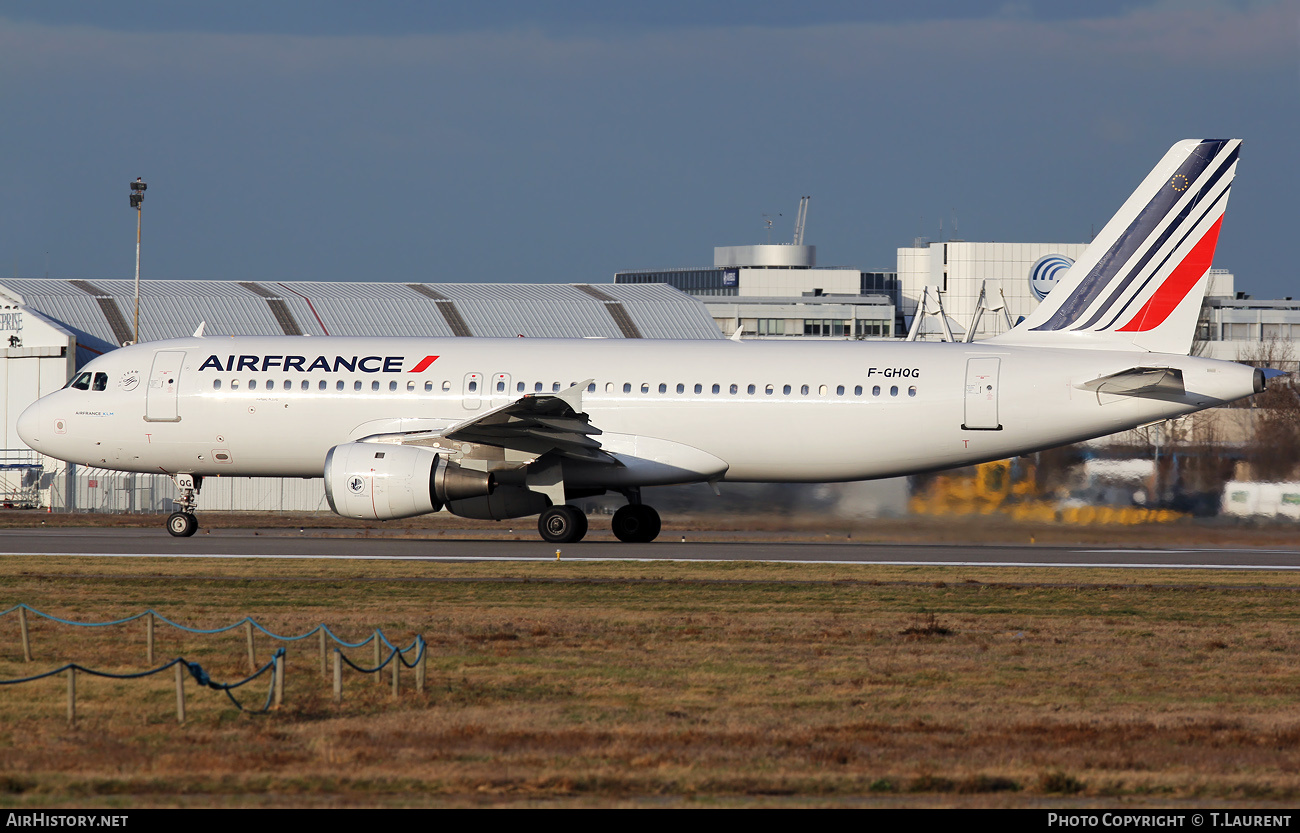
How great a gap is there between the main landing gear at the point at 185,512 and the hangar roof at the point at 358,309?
30.9 meters

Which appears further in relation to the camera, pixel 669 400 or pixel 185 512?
pixel 185 512

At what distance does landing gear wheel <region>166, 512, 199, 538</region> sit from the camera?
3200 cm

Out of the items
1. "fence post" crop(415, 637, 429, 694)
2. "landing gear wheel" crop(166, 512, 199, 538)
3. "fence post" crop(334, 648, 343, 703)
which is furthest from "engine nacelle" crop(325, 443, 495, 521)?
"fence post" crop(334, 648, 343, 703)

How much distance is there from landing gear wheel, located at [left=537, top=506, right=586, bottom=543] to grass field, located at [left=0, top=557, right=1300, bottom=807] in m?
7.31

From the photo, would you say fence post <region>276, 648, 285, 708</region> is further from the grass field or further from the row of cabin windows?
the row of cabin windows

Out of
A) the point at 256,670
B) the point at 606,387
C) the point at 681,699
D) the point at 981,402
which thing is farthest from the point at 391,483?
the point at 681,699

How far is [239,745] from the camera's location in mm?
10719

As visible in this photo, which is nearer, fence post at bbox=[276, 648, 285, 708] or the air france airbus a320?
fence post at bbox=[276, 648, 285, 708]

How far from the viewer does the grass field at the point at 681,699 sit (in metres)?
9.73

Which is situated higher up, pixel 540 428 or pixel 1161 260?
pixel 1161 260

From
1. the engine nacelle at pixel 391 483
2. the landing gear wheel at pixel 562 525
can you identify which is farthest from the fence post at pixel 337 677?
the landing gear wheel at pixel 562 525

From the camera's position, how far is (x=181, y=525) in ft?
105

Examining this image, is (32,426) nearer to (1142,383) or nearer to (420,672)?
(420,672)

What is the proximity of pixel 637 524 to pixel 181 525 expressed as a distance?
10043 mm
